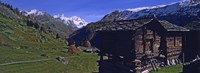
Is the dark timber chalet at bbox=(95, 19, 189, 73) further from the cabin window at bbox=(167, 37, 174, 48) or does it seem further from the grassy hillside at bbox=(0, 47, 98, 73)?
the grassy hillside at bbox=(0, 47, 98, 73)

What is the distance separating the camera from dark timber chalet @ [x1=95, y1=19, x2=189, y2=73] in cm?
4453

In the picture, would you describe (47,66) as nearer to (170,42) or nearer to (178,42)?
(178,42)

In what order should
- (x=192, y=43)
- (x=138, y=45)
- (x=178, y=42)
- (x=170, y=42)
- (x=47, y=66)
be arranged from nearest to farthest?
(x=138, y=45) → (x=170, y=42) → (x=178, y=42) → (x=192, y=43) → (x=47, y=66)

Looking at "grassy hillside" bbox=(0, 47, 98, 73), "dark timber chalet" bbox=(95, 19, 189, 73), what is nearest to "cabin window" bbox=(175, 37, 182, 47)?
"dark timber chalet" bbox=(95, 19, 189, 73)

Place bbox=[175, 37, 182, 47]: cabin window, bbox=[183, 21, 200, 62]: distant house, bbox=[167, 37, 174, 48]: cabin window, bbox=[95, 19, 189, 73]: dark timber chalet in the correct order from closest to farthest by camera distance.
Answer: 1. bbox=[95, 19, 189, 73]: dark timber chalet
2. bbox=[167, 37, 174, 48]: cabin window
3. bbox=[175, 37, 182, 47]: cabin window
4. bbox=[183, 21, 200, 62]: distant house

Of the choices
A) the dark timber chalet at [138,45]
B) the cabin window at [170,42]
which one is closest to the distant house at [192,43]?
the dark timber chalet at [138,45]

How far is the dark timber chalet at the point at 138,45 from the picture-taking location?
4453 centimetres

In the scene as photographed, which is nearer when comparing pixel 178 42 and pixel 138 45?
pixel 138 45

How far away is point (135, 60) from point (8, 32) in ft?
380

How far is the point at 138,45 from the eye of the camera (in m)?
44.7

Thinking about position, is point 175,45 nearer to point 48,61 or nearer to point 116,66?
point 116,66

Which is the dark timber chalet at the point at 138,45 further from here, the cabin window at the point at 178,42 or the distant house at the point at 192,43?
the distant house at the point at 192,43

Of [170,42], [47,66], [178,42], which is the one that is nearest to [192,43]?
[178,42]

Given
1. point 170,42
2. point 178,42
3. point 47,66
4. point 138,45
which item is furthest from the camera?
point 47,66
